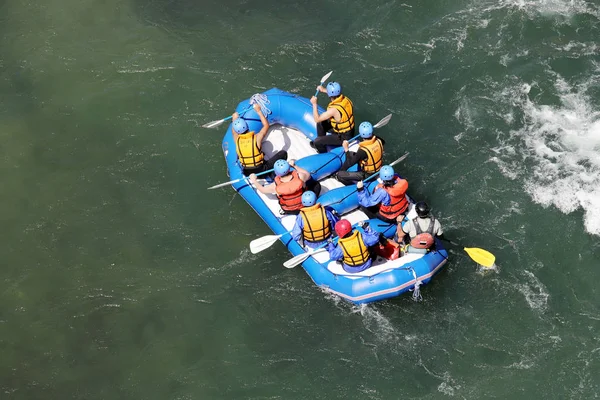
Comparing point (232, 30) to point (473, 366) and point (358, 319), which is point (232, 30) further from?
point (473, 366)

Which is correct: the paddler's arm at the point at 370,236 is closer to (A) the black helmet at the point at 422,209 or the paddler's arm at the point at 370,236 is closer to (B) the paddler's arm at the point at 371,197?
(B) the paddler's arm at the point at 371,197

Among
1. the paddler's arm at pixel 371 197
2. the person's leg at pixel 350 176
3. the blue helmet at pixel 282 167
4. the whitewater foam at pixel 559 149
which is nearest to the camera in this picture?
the paddler's arm at pixel 371 197

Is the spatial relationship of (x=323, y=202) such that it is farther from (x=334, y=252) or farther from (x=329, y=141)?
(x=329, y=141)

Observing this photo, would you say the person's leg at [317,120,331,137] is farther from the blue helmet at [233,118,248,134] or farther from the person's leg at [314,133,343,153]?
the blue helmet at [233,118,248,134]

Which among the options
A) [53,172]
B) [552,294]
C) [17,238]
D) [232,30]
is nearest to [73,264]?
[17,238]

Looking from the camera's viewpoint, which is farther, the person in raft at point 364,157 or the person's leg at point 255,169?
the person's leg at point 255,169

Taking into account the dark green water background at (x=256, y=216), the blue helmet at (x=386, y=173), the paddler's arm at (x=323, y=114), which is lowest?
the dark green water background at (x=256, y=216)

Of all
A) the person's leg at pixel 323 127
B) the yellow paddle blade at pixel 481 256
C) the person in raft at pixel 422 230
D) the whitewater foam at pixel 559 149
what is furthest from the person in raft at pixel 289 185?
the whitewater foam at pixel 559 149
